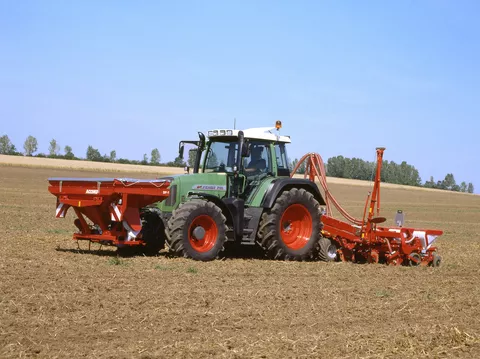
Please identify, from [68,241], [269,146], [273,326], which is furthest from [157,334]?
[68,241]

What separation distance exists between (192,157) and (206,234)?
1791 mm

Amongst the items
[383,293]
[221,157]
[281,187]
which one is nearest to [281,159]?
[281,187]

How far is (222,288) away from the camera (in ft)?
27.6

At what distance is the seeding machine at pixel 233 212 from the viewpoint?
10531mm

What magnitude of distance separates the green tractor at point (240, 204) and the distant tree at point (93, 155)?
5955 centimetres

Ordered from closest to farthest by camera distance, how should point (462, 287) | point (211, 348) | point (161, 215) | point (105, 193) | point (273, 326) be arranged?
point (211, 348) → point (273, 326) → point (462, 287) → point (105, 193) → point (161, 215)

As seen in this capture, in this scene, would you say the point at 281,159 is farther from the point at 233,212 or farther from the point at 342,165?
the point at 342,165

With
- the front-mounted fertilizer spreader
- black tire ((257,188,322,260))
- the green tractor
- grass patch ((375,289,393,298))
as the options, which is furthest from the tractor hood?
grass patch ((375,289,393,298))

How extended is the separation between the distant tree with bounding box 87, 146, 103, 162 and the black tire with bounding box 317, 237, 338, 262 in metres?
59.7

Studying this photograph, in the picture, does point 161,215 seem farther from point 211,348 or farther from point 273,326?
point 211,348

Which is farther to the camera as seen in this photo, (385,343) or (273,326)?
(273,326)

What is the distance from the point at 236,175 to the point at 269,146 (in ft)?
3.10

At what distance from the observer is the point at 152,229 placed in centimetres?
1137

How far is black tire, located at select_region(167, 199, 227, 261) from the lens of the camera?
10375 mm
